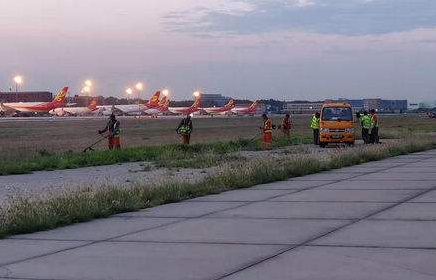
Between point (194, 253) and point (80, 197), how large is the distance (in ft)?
16.6

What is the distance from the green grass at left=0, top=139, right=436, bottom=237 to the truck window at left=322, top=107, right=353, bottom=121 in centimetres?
1551

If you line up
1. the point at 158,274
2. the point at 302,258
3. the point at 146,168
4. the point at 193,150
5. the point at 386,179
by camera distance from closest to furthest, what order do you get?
1. the point at 158,274
2. the point at 302,258
3. the point at 386,179
4. the point at 146,168
5. the point at 193,150

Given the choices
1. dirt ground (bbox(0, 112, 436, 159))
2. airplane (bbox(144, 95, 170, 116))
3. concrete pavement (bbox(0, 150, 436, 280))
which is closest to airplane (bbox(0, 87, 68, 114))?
airplane (bbox(144, 95, 170, 116))

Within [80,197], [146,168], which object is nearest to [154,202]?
[80,197]

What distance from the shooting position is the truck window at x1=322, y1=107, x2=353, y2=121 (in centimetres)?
4238

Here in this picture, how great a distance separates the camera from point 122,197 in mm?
→ 16672

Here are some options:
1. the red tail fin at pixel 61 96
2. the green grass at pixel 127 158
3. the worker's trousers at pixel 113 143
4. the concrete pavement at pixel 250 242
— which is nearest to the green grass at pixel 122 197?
the concrete pavement at pixel 250 242

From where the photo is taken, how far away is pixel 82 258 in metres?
10.9

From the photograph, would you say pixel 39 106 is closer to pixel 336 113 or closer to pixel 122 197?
pixel 336 113

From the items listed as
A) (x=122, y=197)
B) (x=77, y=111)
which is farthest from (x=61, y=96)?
(x=122, y=197)

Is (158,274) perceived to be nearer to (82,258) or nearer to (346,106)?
(82,258)

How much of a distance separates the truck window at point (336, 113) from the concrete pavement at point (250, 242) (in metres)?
23.9

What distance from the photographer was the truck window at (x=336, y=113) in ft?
139

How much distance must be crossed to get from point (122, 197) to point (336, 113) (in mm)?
27329
